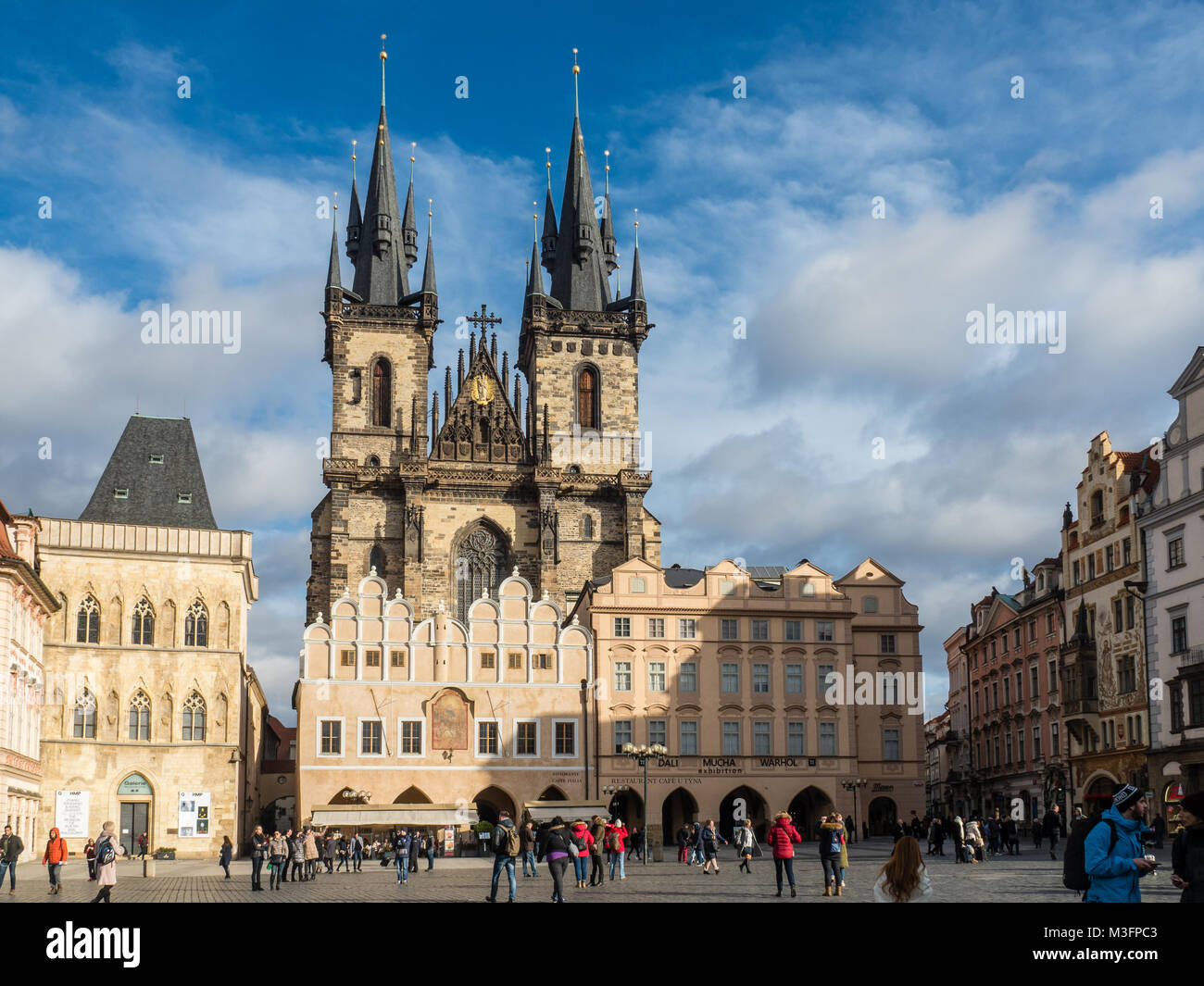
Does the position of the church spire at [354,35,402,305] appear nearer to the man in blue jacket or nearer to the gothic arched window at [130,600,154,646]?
the gothic arched window at [130,600,154,646]

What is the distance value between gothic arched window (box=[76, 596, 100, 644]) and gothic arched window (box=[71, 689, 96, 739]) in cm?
196

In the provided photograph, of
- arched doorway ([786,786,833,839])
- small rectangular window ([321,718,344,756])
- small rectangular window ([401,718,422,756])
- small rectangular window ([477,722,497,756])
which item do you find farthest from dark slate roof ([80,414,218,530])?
arched doorway ([786,786,833,839])

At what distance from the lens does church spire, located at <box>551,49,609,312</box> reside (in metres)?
88.0

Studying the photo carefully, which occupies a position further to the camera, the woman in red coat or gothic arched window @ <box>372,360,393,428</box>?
gothic arched window @ <box>372,360,393,428</box>

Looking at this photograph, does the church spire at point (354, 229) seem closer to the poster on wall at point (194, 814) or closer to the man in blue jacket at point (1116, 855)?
the poster on wall at point (194, 814)

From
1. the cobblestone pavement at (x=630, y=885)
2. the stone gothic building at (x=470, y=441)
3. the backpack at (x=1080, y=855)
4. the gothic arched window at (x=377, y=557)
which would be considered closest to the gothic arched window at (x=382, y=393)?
the stone gothic building at (x=470, y=441)

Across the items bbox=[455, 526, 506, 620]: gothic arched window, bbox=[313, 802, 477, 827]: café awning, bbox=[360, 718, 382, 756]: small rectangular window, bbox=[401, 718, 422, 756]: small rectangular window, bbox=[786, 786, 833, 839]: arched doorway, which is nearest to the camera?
bbox=[313, 802, 477, 827]: café awning

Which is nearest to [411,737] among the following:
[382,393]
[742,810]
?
[742,810]

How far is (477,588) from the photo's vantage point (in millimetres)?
78062

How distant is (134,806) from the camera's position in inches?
2202
